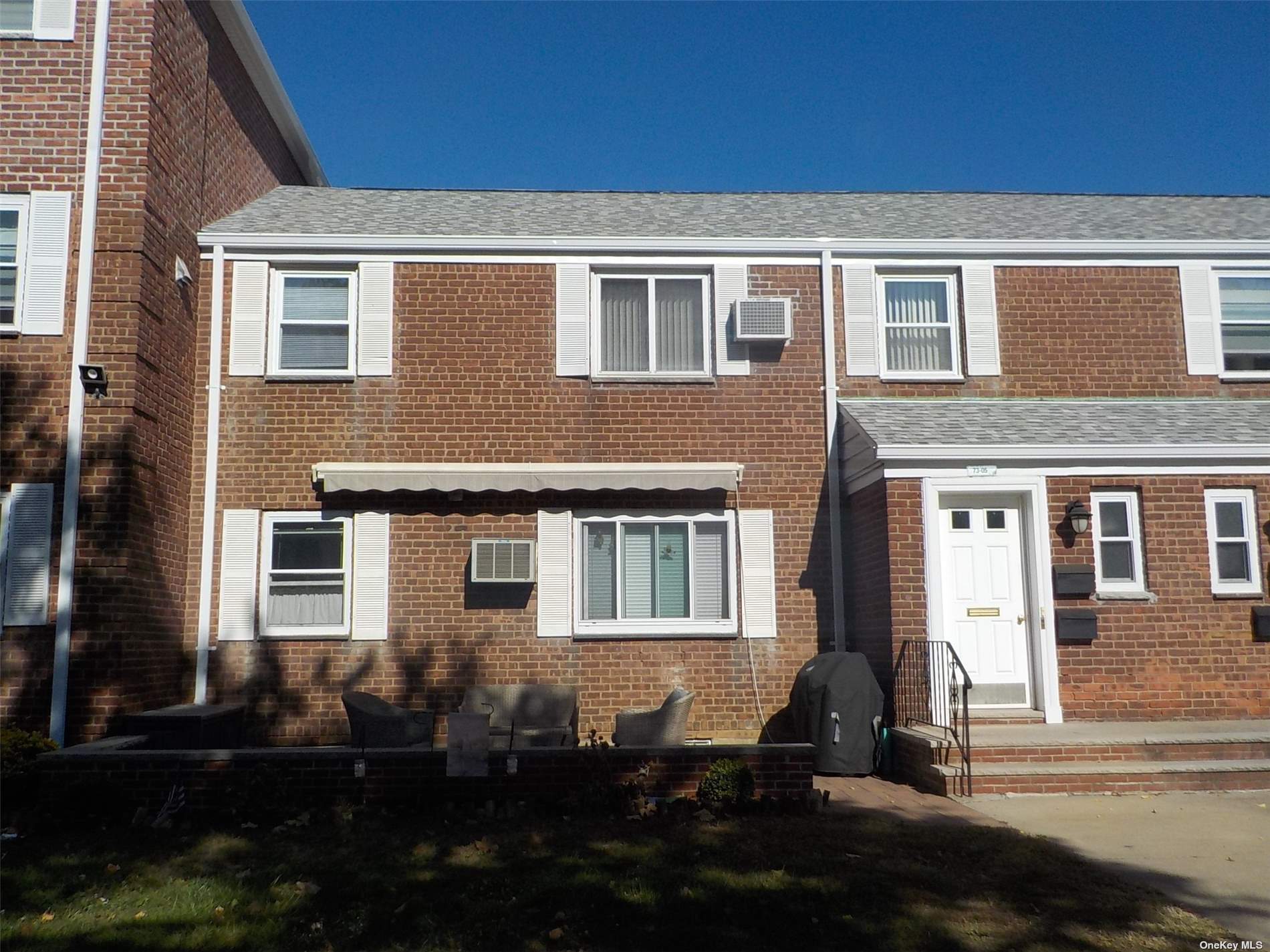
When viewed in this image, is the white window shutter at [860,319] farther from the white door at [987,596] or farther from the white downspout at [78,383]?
the white downspout at [78,383]

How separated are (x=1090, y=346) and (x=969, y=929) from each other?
8.56m

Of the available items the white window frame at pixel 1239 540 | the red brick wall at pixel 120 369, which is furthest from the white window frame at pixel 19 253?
the white window frame at pixel 1239 540

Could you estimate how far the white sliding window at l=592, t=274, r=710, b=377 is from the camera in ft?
41.1

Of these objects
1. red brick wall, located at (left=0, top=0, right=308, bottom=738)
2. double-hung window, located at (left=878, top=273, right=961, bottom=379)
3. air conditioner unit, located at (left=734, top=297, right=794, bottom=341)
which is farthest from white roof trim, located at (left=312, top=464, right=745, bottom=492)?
double-hung window, located at (left=878, top=273, right=961, bottom=379)

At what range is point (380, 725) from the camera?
991cm

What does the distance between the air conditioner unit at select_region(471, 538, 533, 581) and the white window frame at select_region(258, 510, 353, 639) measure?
4.41 ft

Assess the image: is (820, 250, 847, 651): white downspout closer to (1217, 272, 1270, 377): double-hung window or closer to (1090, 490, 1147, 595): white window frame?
(1090, 490, 1147, 595): white window frame

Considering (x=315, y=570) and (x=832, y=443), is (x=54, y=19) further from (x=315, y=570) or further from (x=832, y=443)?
(x=832, y=443)

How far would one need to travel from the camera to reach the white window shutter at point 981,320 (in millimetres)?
12562

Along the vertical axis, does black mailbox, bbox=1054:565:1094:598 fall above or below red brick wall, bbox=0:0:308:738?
below

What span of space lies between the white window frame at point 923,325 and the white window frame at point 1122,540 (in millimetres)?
2202

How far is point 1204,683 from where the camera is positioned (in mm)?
10742

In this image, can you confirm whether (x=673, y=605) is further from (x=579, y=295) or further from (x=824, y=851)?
(x=824, y=851)

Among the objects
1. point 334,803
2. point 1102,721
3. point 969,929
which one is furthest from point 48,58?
point 1102,721
